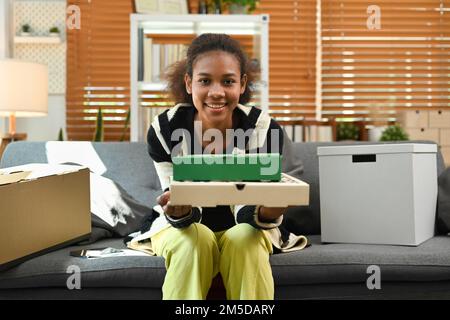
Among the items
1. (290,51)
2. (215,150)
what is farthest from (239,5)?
(215,150)

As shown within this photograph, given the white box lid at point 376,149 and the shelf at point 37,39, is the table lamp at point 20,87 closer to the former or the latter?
the shelf at point 37,39

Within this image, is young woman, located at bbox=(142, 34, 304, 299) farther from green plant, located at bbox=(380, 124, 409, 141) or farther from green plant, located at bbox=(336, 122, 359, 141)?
green plant, located at bbox=(336, 122, 359, 141)

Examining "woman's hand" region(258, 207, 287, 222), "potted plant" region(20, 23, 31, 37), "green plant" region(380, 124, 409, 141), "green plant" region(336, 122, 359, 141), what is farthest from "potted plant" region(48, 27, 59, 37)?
"woman's hand" region(258, 207, 287, 222)

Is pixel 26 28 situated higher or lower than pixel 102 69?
higher

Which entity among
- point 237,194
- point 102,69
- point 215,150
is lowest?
point 237,194

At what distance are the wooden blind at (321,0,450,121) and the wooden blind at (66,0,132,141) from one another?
1.42 m

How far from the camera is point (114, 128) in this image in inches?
156

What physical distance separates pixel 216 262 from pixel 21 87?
1.81 m

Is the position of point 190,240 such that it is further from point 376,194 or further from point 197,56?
point 376,194

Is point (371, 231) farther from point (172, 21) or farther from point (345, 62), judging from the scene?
point (345, 62)

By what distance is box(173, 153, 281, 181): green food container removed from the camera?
54.9 inches

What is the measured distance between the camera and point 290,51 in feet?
13.3

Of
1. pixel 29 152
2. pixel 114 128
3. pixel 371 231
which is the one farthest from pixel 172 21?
pixel 371 231
